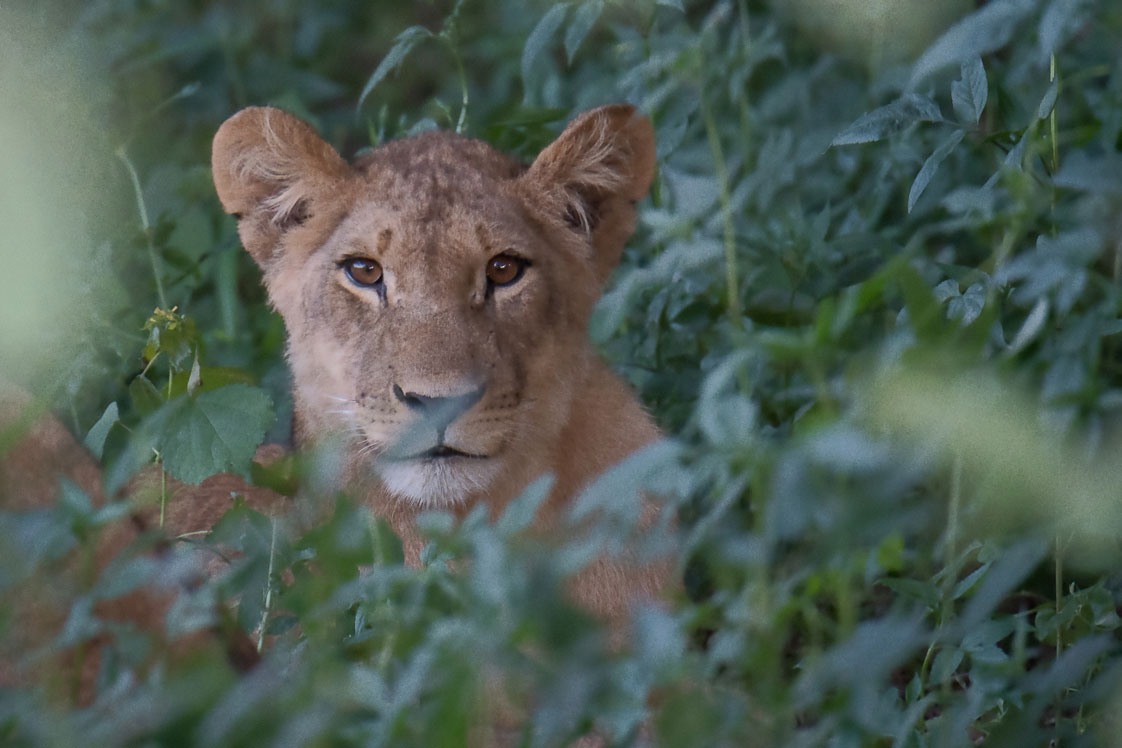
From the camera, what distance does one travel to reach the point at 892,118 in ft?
8.29

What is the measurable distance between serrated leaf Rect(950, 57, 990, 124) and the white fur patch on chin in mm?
1120

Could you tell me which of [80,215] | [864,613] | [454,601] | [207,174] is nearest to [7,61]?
[207,174]

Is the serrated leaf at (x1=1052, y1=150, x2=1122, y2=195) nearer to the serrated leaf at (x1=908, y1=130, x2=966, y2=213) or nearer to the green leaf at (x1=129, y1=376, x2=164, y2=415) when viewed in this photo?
the serrated leaf at (x1=908, y1=130, x2=966, y2=213)

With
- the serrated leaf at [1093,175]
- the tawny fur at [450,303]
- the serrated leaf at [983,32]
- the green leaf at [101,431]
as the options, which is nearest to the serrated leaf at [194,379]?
the green leaf at [101,431]

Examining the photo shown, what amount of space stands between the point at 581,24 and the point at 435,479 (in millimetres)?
927

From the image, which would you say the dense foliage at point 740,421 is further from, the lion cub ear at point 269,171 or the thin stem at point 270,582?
the lion cub ear at point 269,171

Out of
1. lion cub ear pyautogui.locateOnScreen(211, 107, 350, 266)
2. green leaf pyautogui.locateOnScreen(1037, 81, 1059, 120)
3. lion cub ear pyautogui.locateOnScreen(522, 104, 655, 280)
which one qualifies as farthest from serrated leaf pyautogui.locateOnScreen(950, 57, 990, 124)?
lion cub ear pyautogui.locateOnScreen(211, 107, 350, 266)

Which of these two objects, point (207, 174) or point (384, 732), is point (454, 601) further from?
point (207, 174)

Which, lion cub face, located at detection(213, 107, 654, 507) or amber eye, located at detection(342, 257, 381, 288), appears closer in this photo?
lion cub face, located at detection(213, 107, 654, 507)

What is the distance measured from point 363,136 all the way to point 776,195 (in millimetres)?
2637

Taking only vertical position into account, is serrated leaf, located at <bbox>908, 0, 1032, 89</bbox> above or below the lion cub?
above

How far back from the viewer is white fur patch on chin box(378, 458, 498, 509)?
2785 millimetres

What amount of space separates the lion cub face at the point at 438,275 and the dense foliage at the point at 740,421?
248 millimetres

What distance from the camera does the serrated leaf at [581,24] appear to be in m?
2.74
